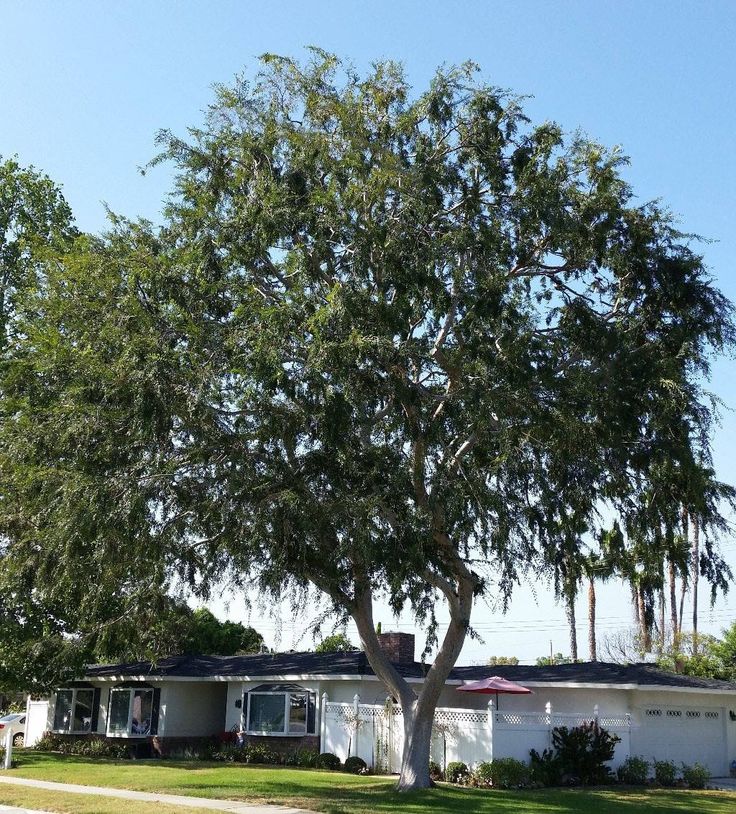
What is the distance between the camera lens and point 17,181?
32.0 metres

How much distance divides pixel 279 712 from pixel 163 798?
12048mm

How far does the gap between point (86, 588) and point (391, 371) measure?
8251mm

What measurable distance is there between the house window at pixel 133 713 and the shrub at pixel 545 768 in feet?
49.2

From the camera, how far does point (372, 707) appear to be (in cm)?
2672

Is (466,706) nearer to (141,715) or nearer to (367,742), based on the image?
(367,742)

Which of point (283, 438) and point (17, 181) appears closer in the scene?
point (283, 438)

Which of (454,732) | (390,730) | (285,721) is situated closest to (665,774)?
(454,732)

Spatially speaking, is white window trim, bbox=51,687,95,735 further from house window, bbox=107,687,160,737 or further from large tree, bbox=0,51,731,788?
large tree, bbox=0,51,731,788

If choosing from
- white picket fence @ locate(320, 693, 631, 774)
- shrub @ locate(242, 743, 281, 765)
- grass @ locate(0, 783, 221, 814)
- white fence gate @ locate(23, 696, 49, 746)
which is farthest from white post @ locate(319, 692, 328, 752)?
white fence gate @ locate(23, 696, 49, 746)

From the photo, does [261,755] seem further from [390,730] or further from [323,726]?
[390,730]

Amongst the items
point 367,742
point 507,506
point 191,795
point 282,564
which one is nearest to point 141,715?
point 367,742

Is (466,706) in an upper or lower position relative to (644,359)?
lower

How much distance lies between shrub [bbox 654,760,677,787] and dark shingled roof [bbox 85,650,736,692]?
2183 millimetres

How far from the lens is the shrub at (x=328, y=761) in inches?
1069
